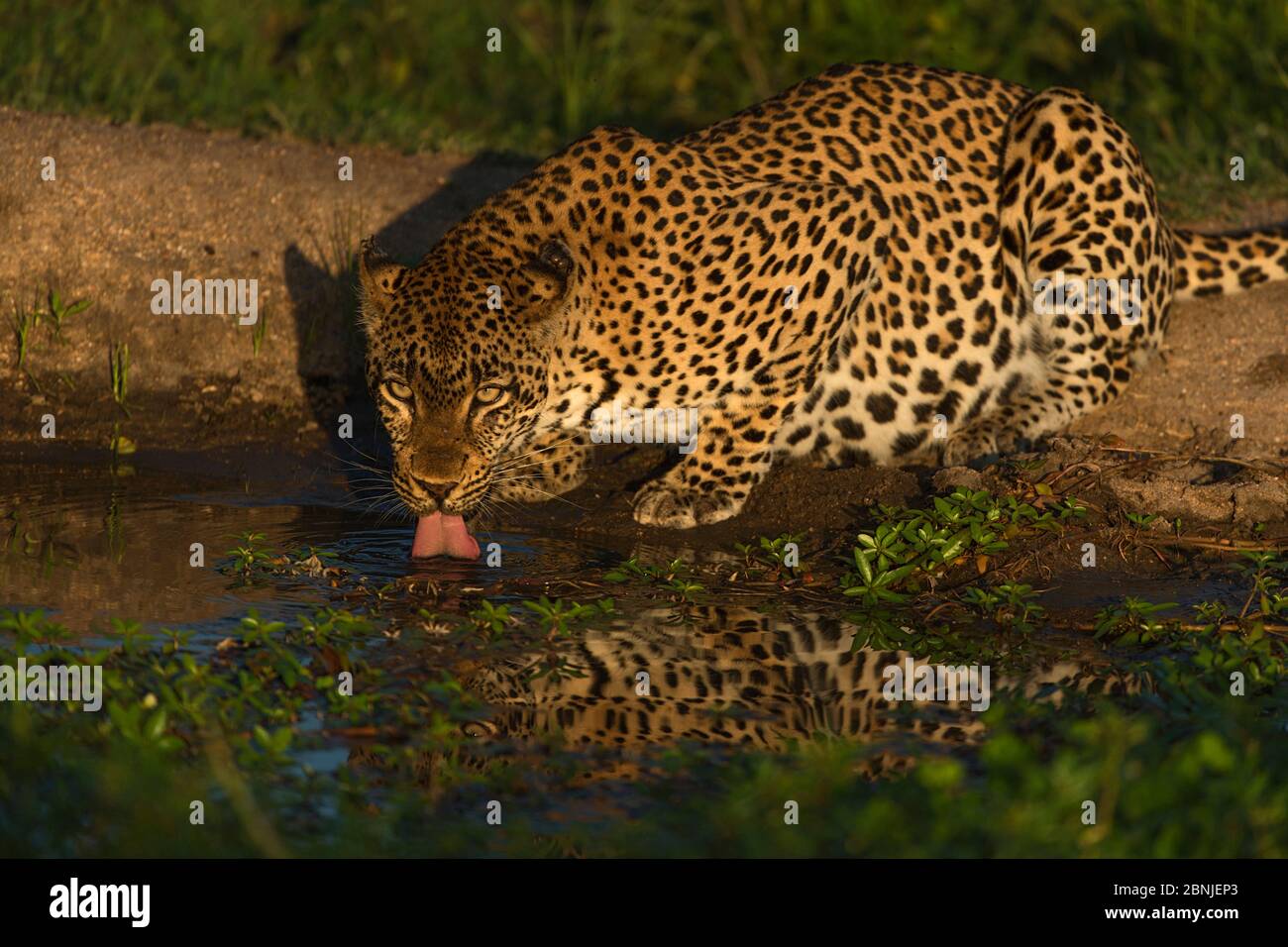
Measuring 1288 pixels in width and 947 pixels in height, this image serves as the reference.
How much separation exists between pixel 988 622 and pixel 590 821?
97.8 inches

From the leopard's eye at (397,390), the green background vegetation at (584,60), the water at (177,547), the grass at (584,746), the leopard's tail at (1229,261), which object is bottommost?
the grass at (584,746)

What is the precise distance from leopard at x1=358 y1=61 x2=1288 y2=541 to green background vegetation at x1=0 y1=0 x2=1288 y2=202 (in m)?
3.12

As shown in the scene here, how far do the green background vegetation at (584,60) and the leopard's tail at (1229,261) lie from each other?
1.86 m

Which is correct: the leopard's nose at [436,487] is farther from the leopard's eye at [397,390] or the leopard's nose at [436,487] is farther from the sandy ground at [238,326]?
the sandy ground at [238,326]

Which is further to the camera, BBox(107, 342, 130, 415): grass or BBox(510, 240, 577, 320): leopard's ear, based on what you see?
BBox(107, 342, 130, 415): grass

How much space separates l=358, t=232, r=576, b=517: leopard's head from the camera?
7.28 m

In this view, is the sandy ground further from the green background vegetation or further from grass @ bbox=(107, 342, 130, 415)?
the green background vegetation

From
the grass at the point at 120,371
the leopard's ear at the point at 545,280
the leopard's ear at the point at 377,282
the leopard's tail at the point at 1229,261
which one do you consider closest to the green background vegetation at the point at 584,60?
the leopard's tail at the point at 1229,261

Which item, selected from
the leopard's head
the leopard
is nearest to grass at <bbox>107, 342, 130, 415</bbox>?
the leopard

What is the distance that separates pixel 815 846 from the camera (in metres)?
4.71

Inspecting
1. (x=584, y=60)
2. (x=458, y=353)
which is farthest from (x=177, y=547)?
(x=584, y=60)

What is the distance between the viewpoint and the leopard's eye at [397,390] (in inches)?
289
